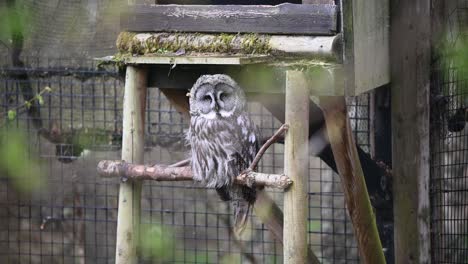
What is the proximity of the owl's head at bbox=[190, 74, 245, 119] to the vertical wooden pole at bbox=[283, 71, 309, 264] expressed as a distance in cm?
33

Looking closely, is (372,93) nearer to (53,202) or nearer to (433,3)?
(433,3)

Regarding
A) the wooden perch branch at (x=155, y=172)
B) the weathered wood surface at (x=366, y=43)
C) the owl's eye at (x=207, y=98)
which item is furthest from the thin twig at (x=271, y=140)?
the owl's eye at (x=207, y=98)

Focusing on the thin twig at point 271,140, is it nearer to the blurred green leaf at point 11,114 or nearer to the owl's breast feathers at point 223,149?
the owl's breast feathers at point 223,149

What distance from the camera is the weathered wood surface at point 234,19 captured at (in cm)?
273

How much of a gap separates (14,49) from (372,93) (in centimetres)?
185

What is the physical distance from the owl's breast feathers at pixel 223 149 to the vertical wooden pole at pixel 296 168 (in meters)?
0.44

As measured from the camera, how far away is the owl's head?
2879mm

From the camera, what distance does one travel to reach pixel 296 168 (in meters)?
2.58

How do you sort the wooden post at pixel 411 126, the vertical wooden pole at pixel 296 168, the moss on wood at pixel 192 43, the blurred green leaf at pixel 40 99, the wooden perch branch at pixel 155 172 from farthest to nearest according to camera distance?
the blurred green leaf at pixel 40 99
the wooden post at pixel 411 126
the moss on wood at pixel 192 43
the wooden perch branch at pixel 155 172
the vertical wooden pole at pixel 296 168

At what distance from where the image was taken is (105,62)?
3.01 metres

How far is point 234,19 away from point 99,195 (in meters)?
1.84

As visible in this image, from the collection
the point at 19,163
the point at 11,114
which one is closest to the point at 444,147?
the point at 19,163

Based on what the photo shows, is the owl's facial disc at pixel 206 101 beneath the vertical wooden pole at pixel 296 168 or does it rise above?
above

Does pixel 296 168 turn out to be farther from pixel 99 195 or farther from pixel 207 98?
pixel 99 195
